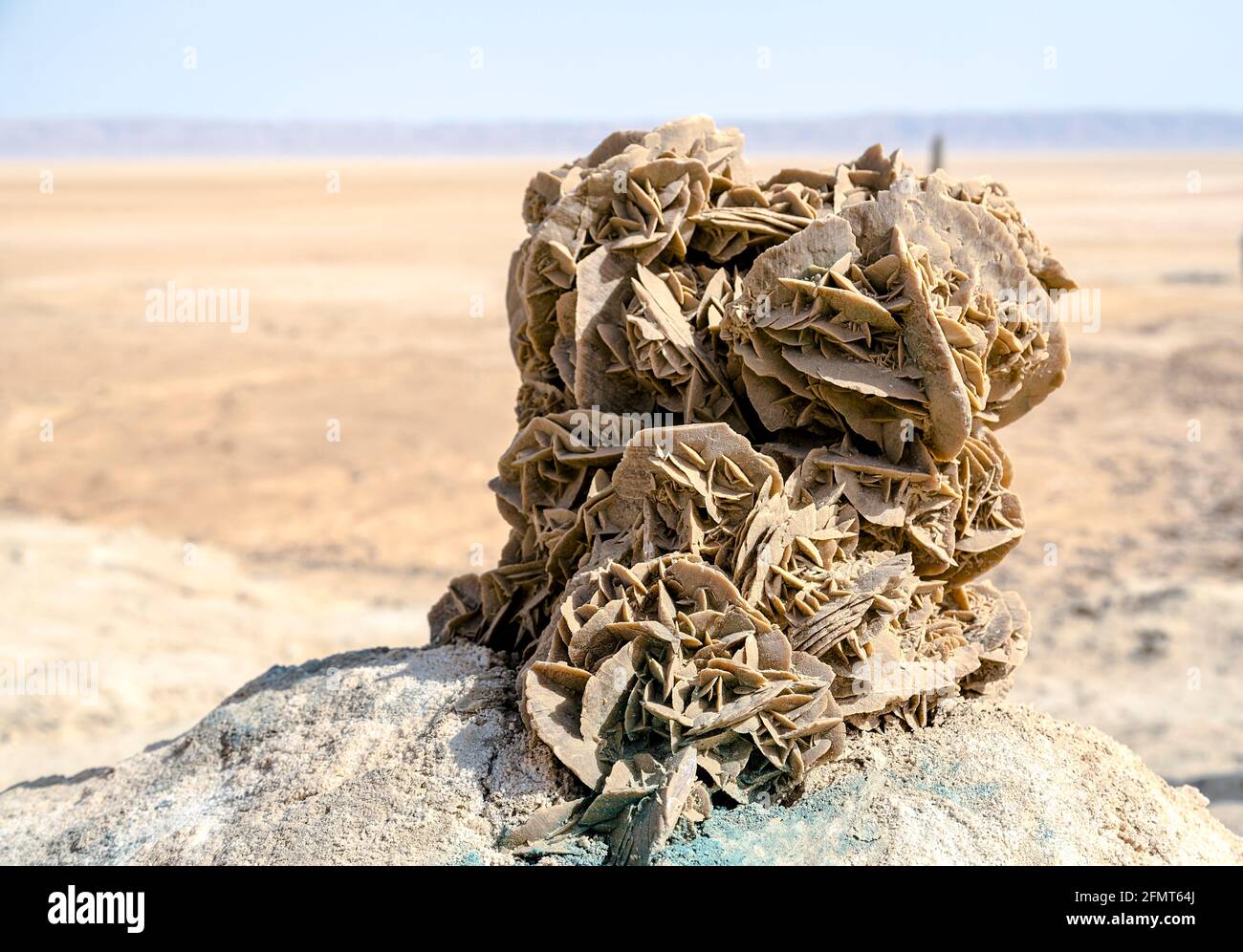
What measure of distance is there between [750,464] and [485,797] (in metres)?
1.36

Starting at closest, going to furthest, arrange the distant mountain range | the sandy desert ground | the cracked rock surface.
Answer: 1. the cracked rock surface
2. the sandy desert ground
3. the distant mountain range

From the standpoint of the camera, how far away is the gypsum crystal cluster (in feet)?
12.4

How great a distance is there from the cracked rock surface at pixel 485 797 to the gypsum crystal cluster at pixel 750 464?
14 cm

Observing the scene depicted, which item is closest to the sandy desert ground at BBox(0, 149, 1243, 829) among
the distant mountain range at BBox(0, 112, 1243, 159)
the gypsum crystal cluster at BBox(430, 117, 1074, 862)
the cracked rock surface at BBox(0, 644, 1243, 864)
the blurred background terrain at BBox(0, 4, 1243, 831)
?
the blurred background terrain at BBox(0, 4, 1243, 831)

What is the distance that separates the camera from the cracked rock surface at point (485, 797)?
12.1ft

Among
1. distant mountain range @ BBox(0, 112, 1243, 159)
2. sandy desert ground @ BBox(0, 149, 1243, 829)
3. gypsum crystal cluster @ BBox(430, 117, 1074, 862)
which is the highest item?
distant mountain range @ BBox(0, 112, 1243, 159)

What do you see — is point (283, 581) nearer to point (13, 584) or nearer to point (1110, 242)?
point (13, 584)

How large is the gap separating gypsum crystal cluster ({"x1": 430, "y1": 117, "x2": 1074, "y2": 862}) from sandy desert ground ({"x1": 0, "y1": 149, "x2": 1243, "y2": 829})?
7.90 feet

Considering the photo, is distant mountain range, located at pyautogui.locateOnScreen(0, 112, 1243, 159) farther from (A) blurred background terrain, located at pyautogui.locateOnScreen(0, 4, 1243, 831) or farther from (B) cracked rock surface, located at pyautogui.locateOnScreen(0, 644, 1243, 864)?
(B) cracked rock surface, located at pyautogui.locateOnScreen(0, 644, 1243, 864)

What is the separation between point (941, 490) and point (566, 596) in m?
1.35

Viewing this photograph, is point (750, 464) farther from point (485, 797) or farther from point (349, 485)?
point (349, 485)

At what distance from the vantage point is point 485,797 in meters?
3.83

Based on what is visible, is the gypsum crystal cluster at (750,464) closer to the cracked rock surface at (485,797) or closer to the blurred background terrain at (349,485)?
the cracked rock surface at (485,797)

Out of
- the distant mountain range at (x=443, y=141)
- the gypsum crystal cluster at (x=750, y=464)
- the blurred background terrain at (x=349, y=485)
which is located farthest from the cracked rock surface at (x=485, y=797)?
the distant mountain range at (x=443, y=141)
